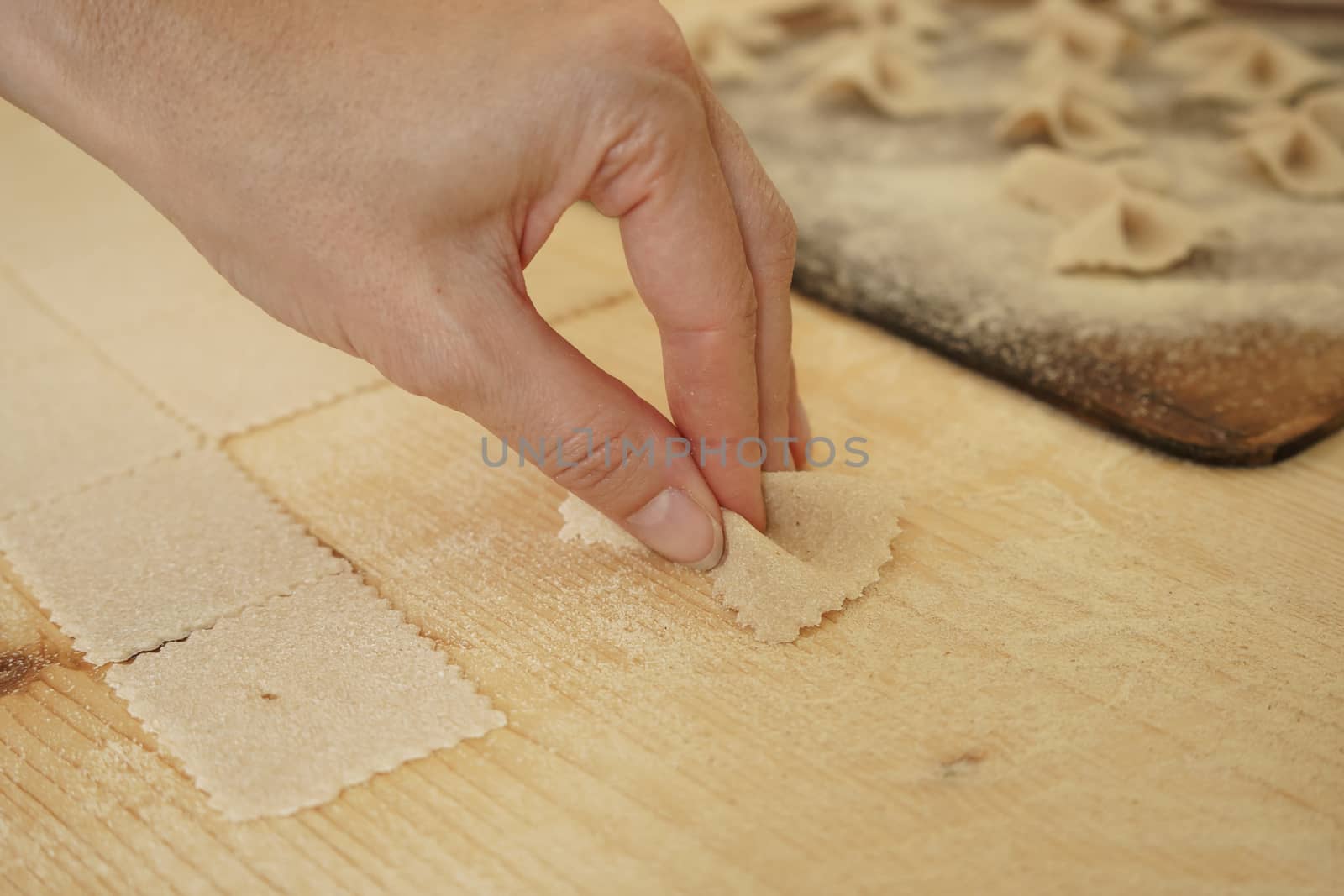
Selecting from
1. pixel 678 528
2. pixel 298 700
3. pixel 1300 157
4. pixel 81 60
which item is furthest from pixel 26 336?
pixel 1300 157

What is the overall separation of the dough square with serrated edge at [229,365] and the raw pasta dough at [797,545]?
45 cm

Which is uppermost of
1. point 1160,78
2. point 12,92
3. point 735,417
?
point 12,92

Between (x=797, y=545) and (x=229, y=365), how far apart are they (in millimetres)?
802

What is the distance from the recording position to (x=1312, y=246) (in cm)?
159

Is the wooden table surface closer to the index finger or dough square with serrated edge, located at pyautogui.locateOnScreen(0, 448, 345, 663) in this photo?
dough square with serrated edge, located at pyautogui.locateOnScreen(0, 448, 345, 663)

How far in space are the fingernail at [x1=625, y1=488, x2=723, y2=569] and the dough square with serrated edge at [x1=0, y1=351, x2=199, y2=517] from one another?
1.92 ft

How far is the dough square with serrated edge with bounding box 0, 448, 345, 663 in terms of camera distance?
3.18ft

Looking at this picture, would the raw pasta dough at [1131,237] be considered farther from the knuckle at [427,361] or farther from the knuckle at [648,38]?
the knuckle at [427,361]

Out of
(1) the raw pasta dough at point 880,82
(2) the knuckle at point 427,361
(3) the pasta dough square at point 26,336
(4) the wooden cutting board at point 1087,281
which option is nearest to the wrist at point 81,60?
(2) the knuckle at point 427,361

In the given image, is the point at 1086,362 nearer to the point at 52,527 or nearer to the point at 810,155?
the point at 810,155

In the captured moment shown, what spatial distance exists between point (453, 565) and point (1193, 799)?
0.64 m

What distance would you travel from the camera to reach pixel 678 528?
95cm

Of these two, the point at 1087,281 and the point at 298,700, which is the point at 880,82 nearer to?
the point at 1087,281

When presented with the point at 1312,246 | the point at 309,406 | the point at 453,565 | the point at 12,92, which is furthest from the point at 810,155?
the point at 12,92
